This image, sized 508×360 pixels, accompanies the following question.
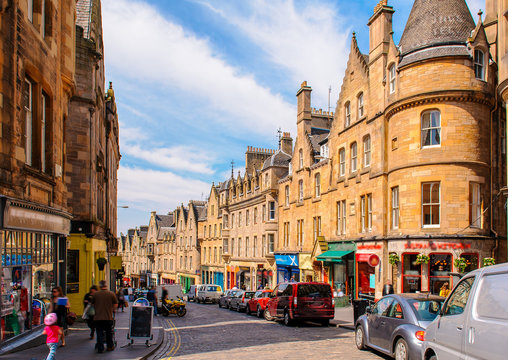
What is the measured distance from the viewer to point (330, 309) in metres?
20.4

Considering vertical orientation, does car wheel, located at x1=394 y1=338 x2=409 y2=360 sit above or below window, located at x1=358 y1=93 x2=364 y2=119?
below

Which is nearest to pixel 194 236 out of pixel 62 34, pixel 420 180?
pixel 420 180

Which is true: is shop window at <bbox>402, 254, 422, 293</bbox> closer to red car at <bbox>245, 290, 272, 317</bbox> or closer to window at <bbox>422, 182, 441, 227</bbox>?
window at <bbox>422, 182, 441, 227</bbox>

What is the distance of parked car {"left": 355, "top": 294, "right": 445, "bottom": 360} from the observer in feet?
34.7

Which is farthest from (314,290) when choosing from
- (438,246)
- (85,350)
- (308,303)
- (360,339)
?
(85,350)

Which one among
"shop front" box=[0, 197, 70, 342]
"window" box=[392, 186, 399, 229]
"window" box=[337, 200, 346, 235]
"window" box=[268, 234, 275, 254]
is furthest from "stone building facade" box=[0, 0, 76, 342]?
"window" box=[268, 234, 275, 254]

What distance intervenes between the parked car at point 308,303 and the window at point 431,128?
806cm

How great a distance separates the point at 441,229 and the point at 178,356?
45.6 feet

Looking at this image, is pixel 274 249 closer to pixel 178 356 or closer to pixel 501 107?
pixel 501 107

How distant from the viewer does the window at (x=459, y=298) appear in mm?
7480

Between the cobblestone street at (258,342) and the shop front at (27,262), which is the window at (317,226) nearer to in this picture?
the cobblestone street at (258,342)

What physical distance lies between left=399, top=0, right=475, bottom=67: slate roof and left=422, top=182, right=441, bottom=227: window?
18.9 ft

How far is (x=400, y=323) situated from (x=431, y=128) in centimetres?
1376

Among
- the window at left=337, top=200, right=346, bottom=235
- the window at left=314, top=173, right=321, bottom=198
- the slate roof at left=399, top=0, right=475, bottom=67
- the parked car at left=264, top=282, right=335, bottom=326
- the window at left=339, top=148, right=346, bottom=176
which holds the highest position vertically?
the slate roof at left=399, top=0, right=475, bottom=67
